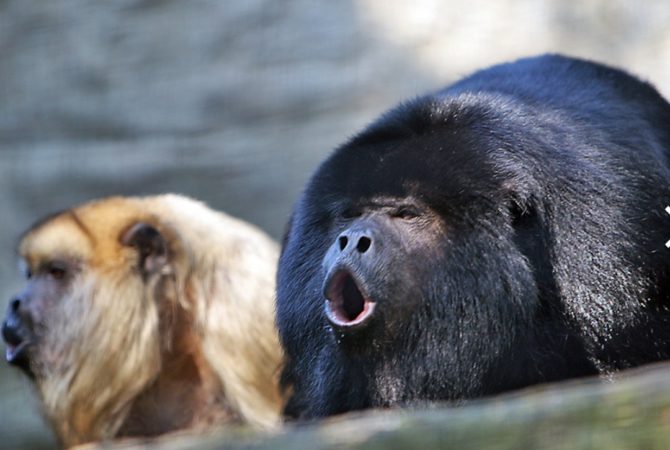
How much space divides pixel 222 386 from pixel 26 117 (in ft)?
9.12

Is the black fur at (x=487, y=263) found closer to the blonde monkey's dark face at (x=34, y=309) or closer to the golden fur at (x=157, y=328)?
the golden fur at (x=157, y=328)

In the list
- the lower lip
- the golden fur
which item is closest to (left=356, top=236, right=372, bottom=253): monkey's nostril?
the lower lip

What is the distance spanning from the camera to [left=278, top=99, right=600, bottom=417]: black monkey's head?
335cm

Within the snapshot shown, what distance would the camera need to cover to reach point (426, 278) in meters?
3.39

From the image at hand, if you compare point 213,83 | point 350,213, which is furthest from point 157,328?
point 350,213

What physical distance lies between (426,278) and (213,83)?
4.03 meters

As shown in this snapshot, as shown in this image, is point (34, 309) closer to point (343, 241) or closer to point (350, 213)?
point (350, 213)

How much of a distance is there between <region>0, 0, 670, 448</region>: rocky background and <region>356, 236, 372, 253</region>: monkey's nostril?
3.49m

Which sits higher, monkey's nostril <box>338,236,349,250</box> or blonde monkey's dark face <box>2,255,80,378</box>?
monkey's nostril <box>338,236,349,250</box>

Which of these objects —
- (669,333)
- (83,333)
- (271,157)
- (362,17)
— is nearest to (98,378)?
(83,333)

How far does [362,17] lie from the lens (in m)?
6.96

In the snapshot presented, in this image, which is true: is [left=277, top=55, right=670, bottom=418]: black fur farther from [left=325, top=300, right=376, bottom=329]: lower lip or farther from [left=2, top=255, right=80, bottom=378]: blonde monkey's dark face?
[left=2, top=255, right=80, bottom=378]: blonde monkey's dark face

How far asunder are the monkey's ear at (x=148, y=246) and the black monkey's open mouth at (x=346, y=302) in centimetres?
239

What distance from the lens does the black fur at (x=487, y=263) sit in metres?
3.40
